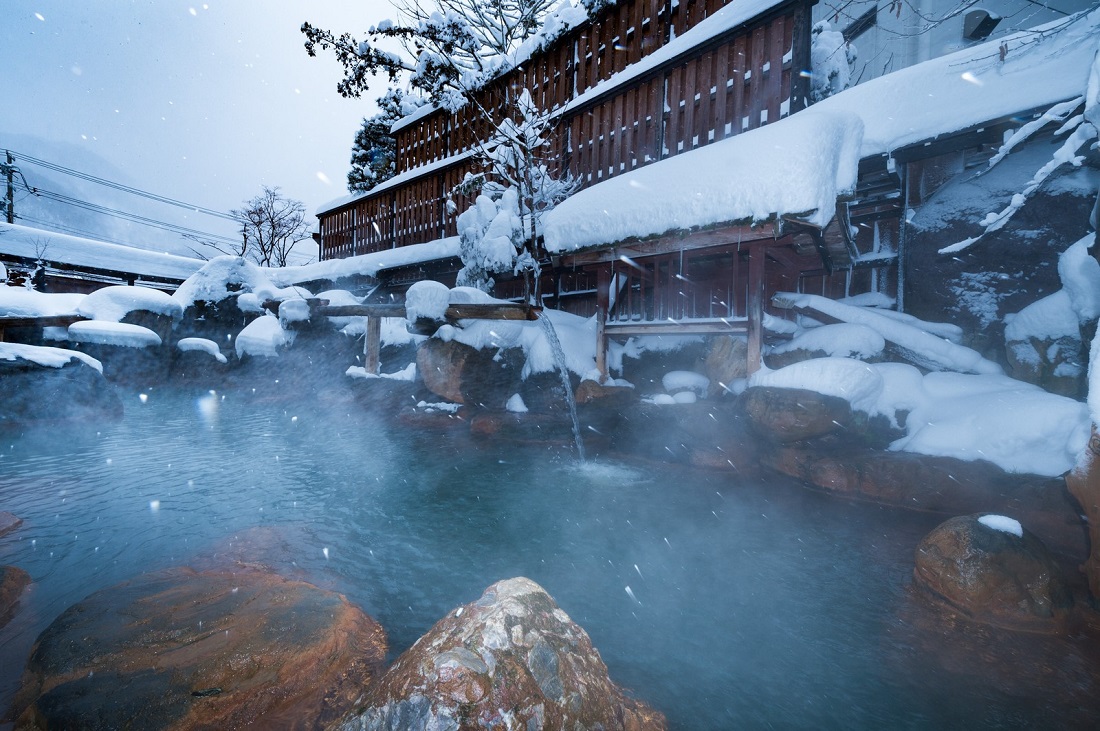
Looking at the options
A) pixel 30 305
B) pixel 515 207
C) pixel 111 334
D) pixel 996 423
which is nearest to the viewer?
pixel 996 423

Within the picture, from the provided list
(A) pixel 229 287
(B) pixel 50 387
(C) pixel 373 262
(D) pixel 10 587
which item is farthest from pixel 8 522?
(A) pixel 229 287

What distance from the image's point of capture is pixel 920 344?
202 inches

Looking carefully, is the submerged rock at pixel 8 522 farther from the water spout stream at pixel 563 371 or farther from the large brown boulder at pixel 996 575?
the large brown boulder at pixel 996 575

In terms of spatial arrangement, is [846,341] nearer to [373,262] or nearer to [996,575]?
[996,575]

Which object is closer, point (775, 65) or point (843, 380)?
point (843, 380)

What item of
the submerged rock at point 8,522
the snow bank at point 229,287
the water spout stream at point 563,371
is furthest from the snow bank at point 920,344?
the snow bank at point 229,287

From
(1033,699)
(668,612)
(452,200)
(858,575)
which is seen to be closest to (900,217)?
(858,575)

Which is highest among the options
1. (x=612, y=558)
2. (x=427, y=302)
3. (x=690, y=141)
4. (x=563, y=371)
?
(x=690, y=141)

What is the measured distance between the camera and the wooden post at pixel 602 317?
707 cm

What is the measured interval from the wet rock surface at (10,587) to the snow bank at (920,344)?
7952mm

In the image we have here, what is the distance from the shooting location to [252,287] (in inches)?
535

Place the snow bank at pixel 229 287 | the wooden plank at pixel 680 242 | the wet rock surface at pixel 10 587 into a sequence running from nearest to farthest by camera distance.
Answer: the wet rock surface at pixel 10 587 → the wooden plank at pixel 680 242 → the snow bank at pixel 229 287

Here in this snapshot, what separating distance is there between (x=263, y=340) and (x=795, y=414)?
40.9ft

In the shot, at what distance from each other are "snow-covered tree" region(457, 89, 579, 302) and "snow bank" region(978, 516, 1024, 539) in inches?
276
